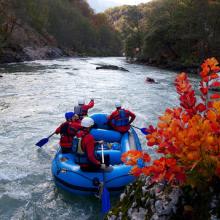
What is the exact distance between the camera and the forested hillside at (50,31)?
38600 millimetres

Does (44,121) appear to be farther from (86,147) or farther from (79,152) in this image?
(86,147)

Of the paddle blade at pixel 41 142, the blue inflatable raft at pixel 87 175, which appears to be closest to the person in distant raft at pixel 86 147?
the blue inflatable raft at pixel 87 175

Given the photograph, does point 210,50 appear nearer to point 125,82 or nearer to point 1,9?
point 125,82

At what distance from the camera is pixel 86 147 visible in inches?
224

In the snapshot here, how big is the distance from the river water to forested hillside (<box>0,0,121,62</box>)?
1608cm

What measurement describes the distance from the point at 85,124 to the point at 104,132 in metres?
2.55

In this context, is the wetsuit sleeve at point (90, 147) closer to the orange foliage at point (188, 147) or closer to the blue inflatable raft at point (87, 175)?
the blue inflatable raft at point (87, 175)

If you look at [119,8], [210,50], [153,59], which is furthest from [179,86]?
[119,8]

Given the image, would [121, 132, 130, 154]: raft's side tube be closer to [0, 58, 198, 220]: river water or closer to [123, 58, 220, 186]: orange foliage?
[0, 58, 198, 220]: river water

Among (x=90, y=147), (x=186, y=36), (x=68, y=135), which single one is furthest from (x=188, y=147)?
(x=186, y=36)

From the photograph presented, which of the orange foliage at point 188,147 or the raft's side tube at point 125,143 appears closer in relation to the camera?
the orange foliage at point 188,147

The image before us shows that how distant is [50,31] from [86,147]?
63.6 metres

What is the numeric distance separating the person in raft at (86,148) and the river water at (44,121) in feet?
2.14

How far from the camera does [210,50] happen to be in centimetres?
3350
